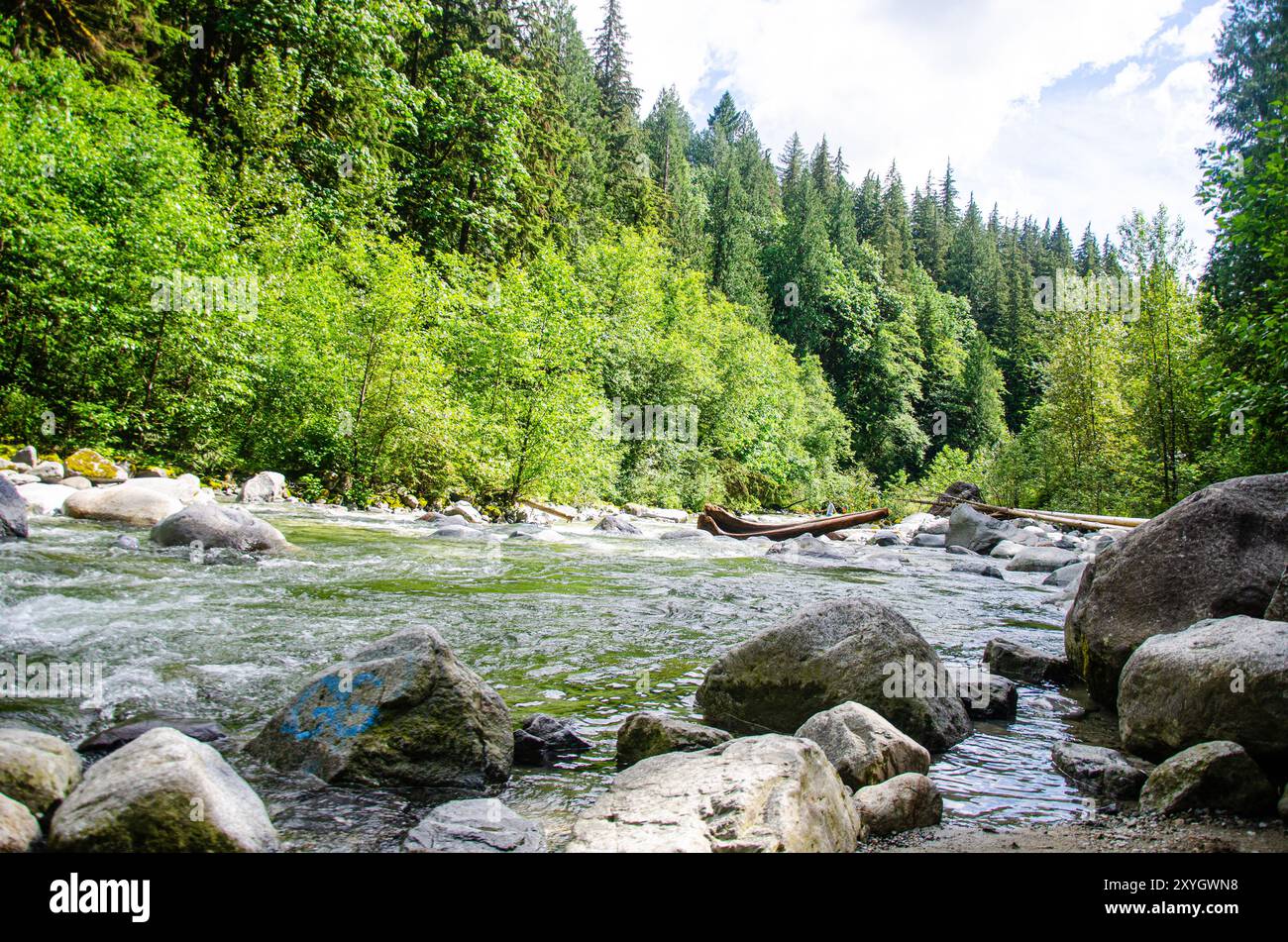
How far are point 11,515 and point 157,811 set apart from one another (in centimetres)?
874

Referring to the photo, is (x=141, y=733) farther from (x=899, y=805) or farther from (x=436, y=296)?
(x=436, y=296)

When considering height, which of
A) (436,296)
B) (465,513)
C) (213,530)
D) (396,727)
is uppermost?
(436,296)

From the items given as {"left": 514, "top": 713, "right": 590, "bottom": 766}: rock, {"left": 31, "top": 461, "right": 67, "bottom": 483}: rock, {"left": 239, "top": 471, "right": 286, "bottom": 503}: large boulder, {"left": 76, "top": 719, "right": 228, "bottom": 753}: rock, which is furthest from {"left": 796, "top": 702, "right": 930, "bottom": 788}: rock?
{"left": 239, "top": 471, "right": 286, "bottom": 503}: large boulder

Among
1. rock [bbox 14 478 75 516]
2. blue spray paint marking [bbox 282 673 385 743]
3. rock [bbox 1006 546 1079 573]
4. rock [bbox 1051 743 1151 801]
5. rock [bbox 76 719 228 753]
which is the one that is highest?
rock [bbox 14 478 75 516]

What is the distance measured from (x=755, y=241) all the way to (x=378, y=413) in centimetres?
6700

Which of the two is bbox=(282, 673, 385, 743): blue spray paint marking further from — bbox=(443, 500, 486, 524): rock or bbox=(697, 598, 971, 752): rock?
bbox=(443, 500, 486, 524): rock

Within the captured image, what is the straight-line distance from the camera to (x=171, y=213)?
568 inches

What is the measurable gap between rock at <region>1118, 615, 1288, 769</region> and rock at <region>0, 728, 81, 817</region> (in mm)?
5495

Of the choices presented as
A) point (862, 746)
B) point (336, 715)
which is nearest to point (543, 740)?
point (336, 715)

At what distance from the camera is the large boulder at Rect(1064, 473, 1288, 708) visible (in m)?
5.33

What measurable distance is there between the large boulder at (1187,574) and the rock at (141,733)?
619 centimetres

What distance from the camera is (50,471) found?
12578 millimetres

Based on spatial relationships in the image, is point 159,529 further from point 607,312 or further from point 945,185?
point 945,185

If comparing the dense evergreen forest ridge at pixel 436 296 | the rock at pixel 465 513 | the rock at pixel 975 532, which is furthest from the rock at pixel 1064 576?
the rock at pixel 465 513
